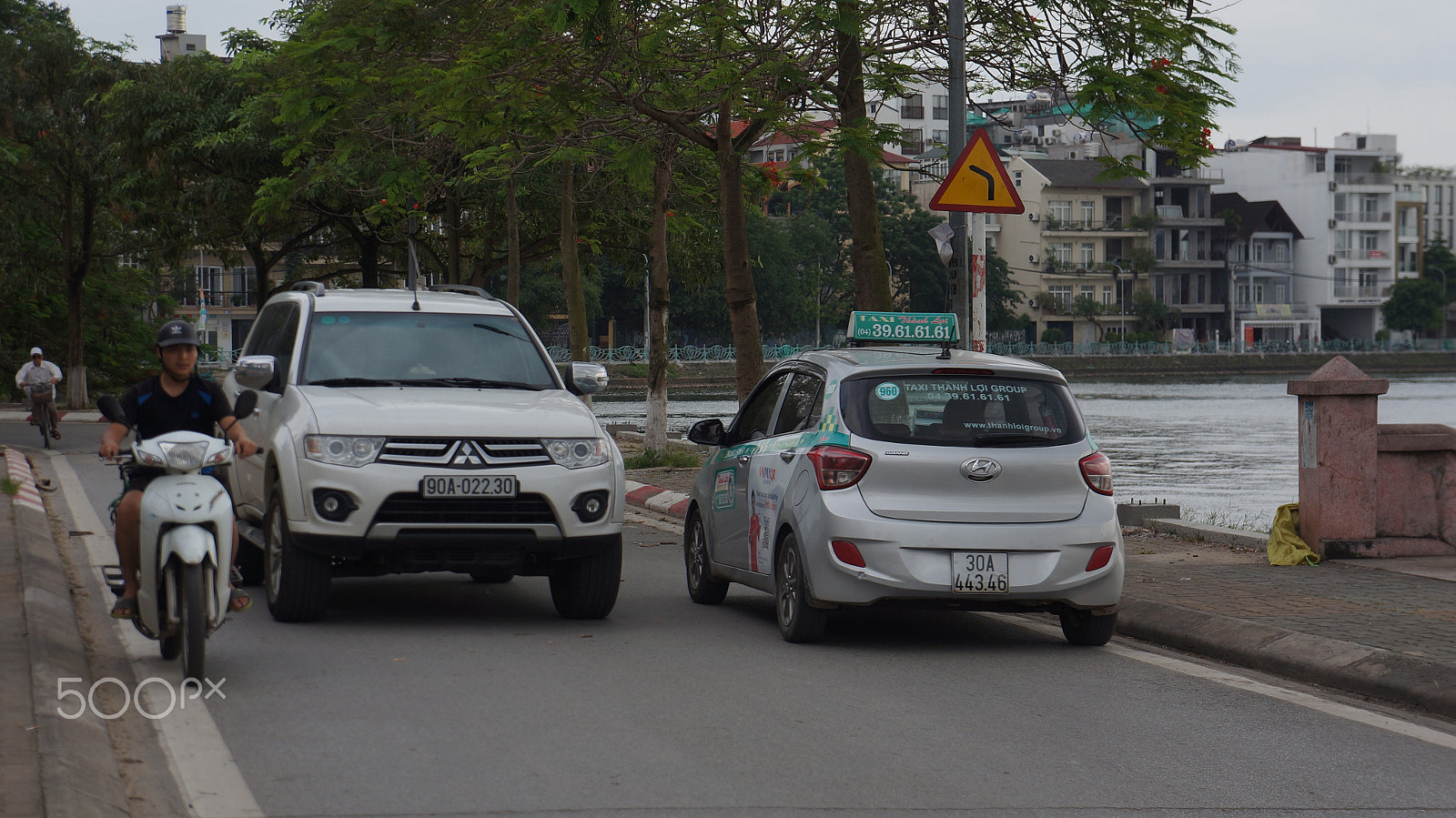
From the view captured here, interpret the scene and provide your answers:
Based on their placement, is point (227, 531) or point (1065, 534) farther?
point (1065, 534)

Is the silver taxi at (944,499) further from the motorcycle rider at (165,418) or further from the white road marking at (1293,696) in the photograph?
the motorcycle rider at (165,418)

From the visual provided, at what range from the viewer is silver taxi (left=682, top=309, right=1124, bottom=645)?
809 centimetres

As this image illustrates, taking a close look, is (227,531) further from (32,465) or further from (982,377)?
(32,465)

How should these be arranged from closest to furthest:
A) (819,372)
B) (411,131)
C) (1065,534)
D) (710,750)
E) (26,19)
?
(710,750)
(1065,534)
(819,372)
(411,131)
(26,19)

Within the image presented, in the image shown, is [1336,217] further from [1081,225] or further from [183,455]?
→ [183,455]

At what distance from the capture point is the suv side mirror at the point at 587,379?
9.62 m

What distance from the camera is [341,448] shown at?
8.41 meters

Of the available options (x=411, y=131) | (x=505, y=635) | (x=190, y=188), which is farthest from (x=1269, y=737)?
(x=190, y=188)

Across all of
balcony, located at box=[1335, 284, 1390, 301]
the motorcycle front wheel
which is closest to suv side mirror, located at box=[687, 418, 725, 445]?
the motorcycle front wheel

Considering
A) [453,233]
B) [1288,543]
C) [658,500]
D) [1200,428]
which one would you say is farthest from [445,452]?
[1200,428]

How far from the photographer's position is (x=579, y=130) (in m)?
17.7

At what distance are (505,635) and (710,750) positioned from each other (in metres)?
2.95

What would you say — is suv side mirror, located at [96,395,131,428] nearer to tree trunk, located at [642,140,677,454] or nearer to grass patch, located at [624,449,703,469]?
grass patch, located at [624,449,703,469]

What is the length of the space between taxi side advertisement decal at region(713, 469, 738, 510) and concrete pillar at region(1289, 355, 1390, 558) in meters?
4.43
